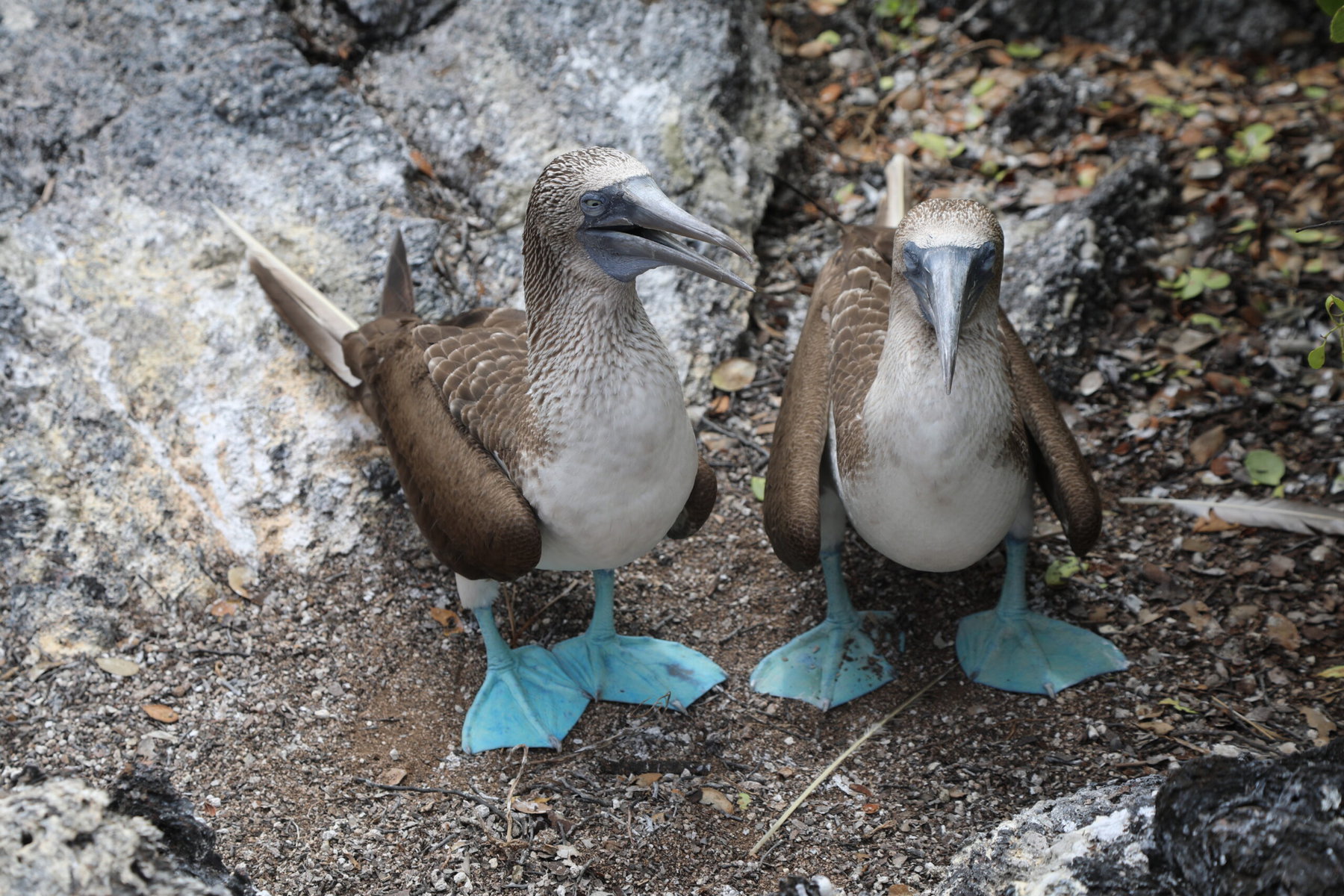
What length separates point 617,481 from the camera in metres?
3.00

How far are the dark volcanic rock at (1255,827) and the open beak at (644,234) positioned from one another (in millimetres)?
1426

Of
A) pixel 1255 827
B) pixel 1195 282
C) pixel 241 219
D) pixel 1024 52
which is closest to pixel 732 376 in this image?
pixel 1195 282

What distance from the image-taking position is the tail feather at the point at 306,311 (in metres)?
4.14

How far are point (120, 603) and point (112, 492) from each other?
0.40 metres

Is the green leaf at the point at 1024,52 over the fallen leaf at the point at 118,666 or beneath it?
over

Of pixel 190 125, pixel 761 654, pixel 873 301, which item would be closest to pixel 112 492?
pixel 190 125

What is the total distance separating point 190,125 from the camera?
4727mm

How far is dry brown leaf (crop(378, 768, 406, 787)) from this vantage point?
3.27 meters

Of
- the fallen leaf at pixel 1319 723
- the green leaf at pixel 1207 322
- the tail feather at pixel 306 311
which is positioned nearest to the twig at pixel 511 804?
the tail feather at pixel 306 311

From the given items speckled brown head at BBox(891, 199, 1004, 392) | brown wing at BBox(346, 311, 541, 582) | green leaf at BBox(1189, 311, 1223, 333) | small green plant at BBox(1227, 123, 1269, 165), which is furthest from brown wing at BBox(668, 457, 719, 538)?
small green plant at BBox(1227, 123, 1269, 165)

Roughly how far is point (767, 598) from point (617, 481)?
1.18m

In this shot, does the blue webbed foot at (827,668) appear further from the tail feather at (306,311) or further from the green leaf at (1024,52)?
the green leaf at (1024,52)

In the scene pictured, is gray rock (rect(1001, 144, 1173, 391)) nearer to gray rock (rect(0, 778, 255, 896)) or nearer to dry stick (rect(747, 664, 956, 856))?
dry stick (rect(747, 664, 956, 856))

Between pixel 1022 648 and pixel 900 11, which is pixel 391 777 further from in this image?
pixel 900 11
